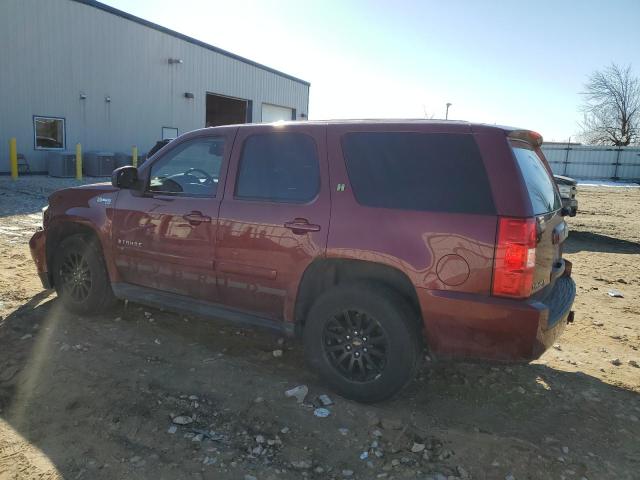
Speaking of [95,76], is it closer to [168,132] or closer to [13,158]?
[168,132]

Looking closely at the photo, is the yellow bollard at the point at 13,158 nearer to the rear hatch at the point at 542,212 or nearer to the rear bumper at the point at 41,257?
the rear bumper at the point at 41,257

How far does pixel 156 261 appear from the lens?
14.1 feet

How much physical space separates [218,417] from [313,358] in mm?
757

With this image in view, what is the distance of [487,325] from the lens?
2.97 meters

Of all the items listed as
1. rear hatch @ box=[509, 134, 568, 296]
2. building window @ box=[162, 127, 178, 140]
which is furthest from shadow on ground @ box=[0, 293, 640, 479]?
building window @ box=[162, 127, 178, 140]

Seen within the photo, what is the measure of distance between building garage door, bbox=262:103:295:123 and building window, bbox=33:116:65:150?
1295 cm

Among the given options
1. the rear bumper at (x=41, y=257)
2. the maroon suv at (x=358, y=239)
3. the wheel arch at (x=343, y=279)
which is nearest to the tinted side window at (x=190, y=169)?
the maroon suv at (x=358, y=239)

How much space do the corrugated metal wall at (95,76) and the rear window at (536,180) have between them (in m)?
18.9

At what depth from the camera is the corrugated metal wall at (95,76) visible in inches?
694

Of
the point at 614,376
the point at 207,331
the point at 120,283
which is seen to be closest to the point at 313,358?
the point at 207,331

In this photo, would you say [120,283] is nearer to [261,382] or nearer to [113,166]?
[261,382]

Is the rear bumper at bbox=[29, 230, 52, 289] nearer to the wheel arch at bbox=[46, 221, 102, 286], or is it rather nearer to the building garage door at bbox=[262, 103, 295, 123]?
the wheel arch at bbox=[46, 221, 102, 286]

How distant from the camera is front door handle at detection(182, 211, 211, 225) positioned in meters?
Answer: 3.97

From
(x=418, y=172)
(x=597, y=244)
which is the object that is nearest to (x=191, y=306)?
(x=418, y=172)
